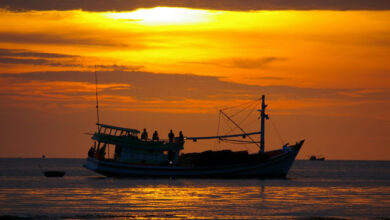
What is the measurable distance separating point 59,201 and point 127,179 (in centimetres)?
3018

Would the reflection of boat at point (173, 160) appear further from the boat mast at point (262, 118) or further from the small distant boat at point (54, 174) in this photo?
the small distant boat at point (54, 174)

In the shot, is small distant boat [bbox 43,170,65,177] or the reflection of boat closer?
the reflection of boat

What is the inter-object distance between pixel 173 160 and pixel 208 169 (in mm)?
4680

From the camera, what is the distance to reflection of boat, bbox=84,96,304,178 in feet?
270

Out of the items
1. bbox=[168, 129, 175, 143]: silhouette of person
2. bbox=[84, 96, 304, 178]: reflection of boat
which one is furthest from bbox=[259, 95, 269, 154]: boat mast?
bbox=[168, 129, 175, 143]: silhouette of person

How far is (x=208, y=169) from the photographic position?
86250 mm

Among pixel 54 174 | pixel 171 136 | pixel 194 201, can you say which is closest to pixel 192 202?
pixel 194 201

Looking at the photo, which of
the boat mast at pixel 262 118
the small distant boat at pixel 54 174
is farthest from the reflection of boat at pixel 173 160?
the small distant boat at pixel 54 174

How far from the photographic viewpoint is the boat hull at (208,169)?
275 feet

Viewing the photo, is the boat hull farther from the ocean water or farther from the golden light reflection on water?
the golden light reflection on water

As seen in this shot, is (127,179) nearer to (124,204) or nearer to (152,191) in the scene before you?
(152,191)

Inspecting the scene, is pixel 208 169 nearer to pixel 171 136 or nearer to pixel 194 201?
pixel 171 136

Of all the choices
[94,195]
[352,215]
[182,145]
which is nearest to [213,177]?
[182,145]

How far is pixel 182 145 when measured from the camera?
84.4 meters
